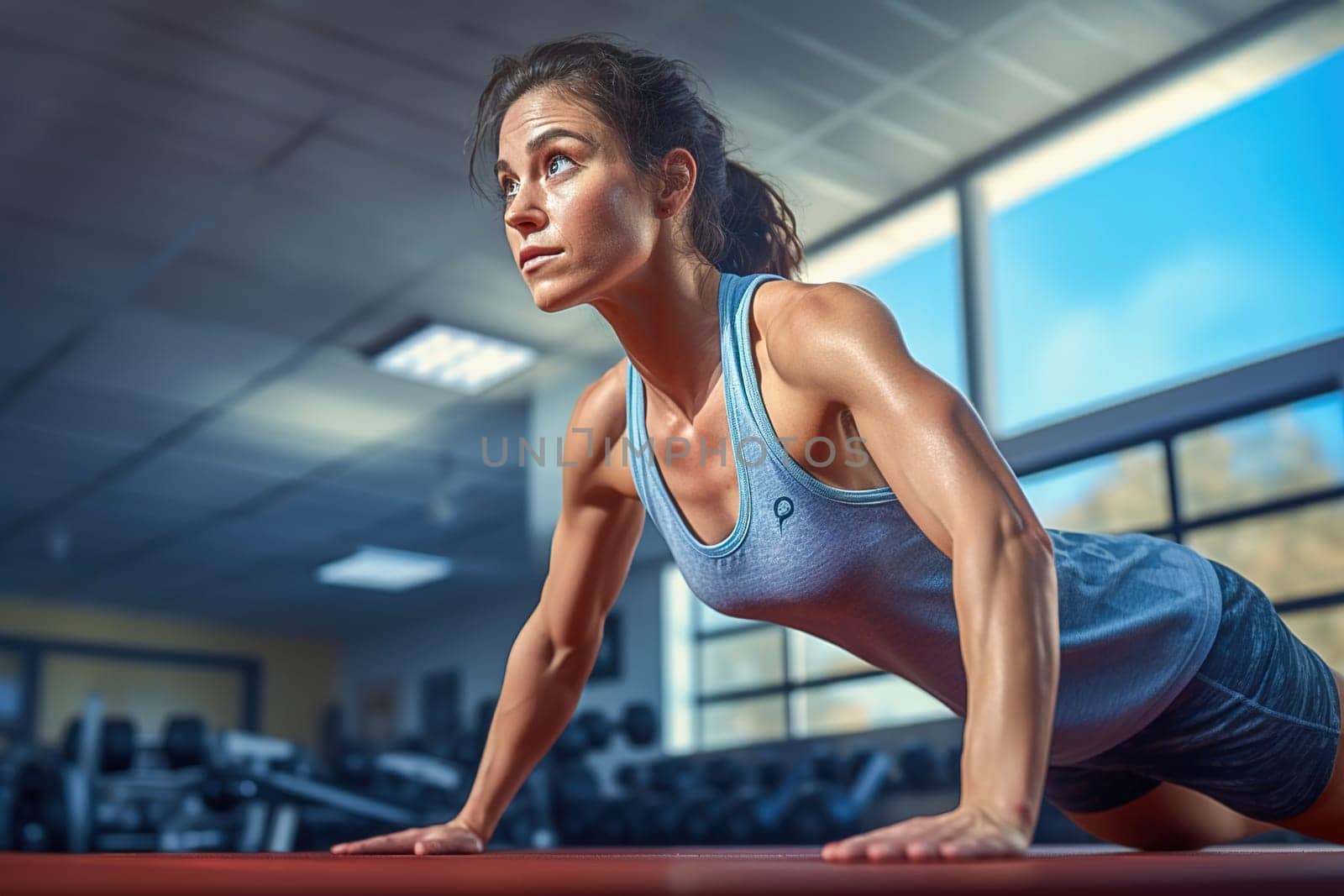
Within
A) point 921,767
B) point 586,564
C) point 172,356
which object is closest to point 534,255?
point 586,564

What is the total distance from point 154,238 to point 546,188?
403 cm

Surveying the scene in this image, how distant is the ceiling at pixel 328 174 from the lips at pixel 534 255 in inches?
43.2

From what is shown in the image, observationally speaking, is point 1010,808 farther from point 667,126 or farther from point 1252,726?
point 667,126

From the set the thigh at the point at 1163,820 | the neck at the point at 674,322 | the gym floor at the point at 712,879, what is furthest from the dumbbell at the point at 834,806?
the gym floor at the point at 712,879

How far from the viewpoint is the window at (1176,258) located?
152 inches

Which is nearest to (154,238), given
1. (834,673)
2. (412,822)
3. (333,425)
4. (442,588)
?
(333,425)

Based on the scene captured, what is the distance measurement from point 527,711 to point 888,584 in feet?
1.53

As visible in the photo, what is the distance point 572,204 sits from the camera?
1130mm

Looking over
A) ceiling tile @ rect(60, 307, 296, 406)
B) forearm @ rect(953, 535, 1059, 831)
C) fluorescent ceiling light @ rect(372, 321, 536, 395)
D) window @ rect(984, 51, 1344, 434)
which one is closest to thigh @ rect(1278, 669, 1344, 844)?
forearm @ rect(953, 535, 1059, 831)

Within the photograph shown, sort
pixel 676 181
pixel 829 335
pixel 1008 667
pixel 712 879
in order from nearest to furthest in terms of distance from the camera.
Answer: pixel 712 879, pixel 1008 667, pixel 829 335, pixel 676 181

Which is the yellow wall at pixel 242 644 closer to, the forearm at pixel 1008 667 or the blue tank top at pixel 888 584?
the blue tank top at pixel 888 584

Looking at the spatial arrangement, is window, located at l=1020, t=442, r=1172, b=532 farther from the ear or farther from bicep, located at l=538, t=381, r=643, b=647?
the ear

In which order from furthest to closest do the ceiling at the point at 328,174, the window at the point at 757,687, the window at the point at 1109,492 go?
the window at the point at 757,687 → the window at the point at 1109,492 → the ceiling at the point at 328,174

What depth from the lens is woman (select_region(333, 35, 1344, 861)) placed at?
1.06 meters
